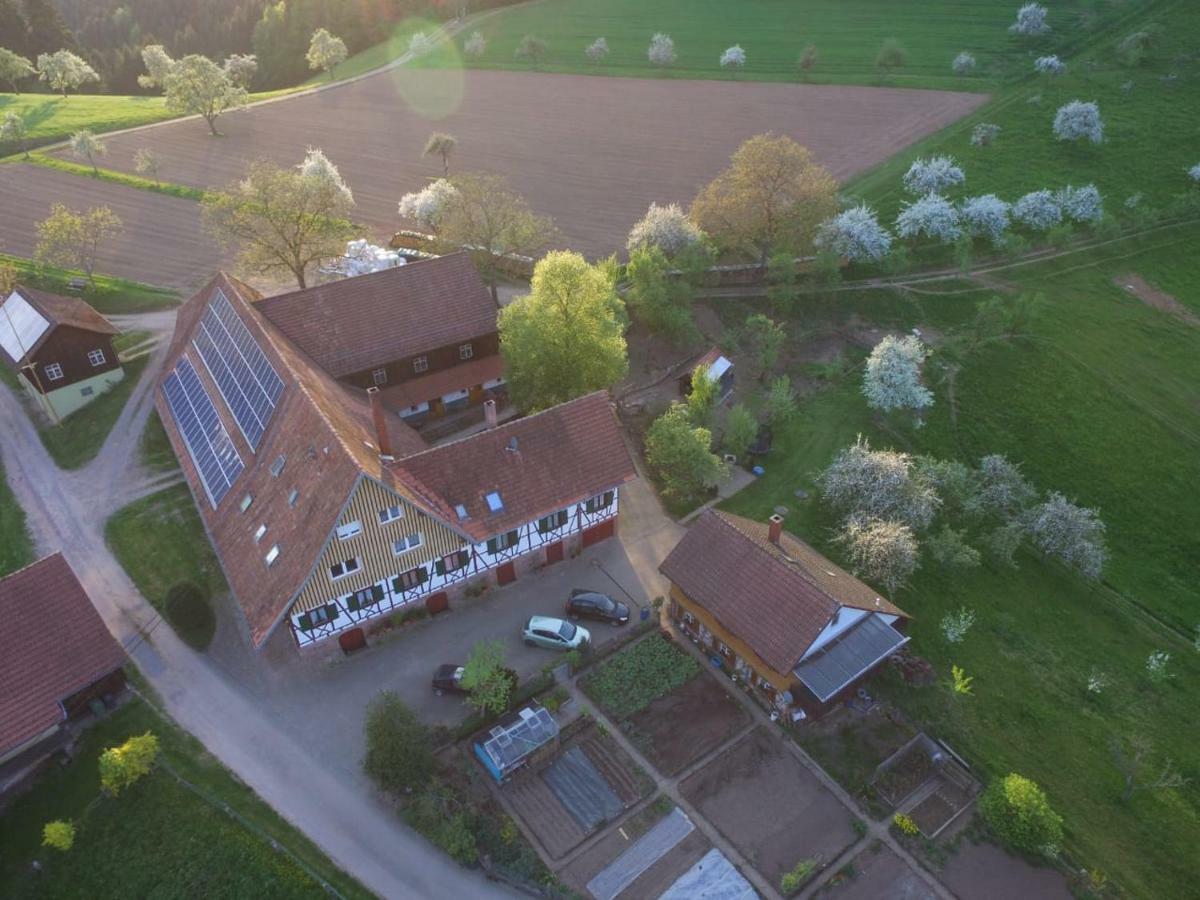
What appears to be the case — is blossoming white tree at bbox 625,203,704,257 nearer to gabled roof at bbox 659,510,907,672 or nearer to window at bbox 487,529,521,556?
gabled roof at bbox 659,510,907,672

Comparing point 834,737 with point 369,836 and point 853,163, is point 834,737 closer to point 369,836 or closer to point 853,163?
point 369,836

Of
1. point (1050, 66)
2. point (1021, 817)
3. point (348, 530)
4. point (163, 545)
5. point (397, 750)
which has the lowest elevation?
point (1021, 817)

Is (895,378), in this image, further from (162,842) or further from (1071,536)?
(162,842)

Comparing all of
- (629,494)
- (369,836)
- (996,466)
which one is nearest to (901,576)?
(996,466)

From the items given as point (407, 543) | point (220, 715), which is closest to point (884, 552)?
point (407, 543)

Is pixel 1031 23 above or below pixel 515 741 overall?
above

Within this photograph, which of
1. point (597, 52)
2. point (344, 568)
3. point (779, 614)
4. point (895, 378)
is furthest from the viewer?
point (597, 52)
